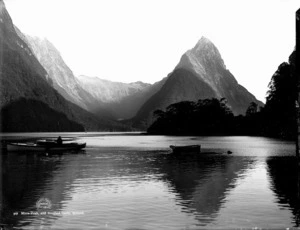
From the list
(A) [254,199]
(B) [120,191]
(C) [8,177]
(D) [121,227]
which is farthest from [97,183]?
(D) [121,227]

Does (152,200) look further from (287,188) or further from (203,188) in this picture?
(287,188)

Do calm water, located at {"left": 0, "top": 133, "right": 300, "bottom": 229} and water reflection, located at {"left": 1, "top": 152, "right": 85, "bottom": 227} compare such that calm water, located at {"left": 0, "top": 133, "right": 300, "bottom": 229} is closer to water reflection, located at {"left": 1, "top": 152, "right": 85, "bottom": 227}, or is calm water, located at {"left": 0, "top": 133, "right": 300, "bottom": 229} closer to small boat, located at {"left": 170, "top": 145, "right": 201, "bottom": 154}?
water reflection, located at {"left": 1, "top": 152, "right": 85, "bottom": 227}

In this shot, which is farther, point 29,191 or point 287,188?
point 287,188

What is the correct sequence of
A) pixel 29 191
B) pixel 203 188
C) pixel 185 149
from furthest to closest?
pixel 185 149
pixel 203 188
pixel 29 191

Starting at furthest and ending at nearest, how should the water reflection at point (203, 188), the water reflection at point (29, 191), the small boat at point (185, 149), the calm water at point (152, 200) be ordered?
the small boat at point (185, 149) → the water reflection at point (203, 188) → the water reflection at point (29, 191) → the calm water at point (152, 200)

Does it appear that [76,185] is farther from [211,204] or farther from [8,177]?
[211,204]

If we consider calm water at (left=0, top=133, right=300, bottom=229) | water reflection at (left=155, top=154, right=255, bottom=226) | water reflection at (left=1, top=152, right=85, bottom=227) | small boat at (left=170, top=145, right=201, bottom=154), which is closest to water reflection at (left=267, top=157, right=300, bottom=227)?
calm water at (left=0, top=133, right=300, bottom=229)

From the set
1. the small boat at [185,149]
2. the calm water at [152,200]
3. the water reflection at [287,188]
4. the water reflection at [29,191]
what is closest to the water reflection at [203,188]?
the calm water at [152,200]

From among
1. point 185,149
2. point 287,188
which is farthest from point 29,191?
point 185,149

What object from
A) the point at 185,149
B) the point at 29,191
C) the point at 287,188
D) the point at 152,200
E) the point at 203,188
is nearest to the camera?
the point at 152,200

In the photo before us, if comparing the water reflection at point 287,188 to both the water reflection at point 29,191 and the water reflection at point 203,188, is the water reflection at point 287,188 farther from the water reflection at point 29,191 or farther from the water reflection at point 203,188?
the water reflection at point 29,191

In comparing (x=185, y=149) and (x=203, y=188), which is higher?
(x=185, y=149)
